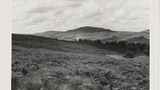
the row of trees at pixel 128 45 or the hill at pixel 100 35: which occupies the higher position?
the hill at pixel 100 35

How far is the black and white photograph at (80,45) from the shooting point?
4.71 ft

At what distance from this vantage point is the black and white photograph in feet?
4.71

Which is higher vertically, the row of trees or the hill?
the hill

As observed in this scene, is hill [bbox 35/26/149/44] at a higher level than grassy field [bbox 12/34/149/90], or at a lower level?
higher

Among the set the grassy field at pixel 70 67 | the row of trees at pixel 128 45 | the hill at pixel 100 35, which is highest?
the hill at pixel 100 35

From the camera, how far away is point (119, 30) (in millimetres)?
1522

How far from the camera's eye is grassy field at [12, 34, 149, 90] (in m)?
1.43

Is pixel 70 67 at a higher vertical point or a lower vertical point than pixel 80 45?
lower

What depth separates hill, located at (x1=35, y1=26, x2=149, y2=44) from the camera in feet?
4.87

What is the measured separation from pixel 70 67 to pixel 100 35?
28 centimetres

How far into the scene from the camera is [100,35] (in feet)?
4.94

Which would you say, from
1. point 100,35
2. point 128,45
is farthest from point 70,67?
point 128,45

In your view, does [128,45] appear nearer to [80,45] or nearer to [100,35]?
[100,35]

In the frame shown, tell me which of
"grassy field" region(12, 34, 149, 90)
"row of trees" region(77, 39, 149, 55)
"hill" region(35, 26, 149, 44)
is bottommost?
"grassy field" region(12, 34, 149, 90)
